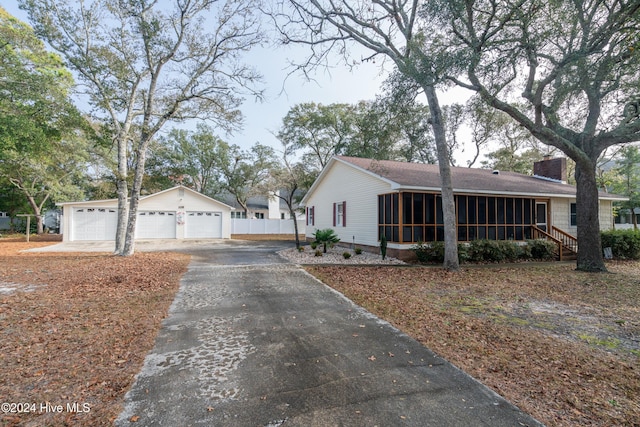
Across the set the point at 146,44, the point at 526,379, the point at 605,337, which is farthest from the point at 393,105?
the point at 146,44

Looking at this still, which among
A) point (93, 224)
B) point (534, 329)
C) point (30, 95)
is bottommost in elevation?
point (534, 329)

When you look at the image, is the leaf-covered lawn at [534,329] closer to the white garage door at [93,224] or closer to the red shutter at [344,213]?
the red shutter at [344,213]

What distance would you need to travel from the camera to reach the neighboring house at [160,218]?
1992 cm

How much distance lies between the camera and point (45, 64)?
38.3ft

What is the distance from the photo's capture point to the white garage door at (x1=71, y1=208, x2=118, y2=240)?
19.9m

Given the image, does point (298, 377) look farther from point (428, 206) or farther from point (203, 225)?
point (203, 225)

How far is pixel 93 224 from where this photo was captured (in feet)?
66.8

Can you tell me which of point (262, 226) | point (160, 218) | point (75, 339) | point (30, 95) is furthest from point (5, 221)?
point (75, 339)

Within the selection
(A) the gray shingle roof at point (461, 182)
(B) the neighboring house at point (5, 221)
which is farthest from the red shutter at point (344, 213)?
(B) the neighboring house at point (5, 221)

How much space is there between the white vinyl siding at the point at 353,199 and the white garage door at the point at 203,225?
29.2ft

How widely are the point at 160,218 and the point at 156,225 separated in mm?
573

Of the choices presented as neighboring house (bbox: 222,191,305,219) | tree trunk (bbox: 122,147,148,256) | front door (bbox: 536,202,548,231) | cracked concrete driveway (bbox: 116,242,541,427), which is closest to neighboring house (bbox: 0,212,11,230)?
neighboring house (bbox: 222,191,305,219)

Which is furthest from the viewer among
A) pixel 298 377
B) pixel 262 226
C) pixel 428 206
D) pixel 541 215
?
pixel 262 226

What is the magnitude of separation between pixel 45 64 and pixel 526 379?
1742cm
